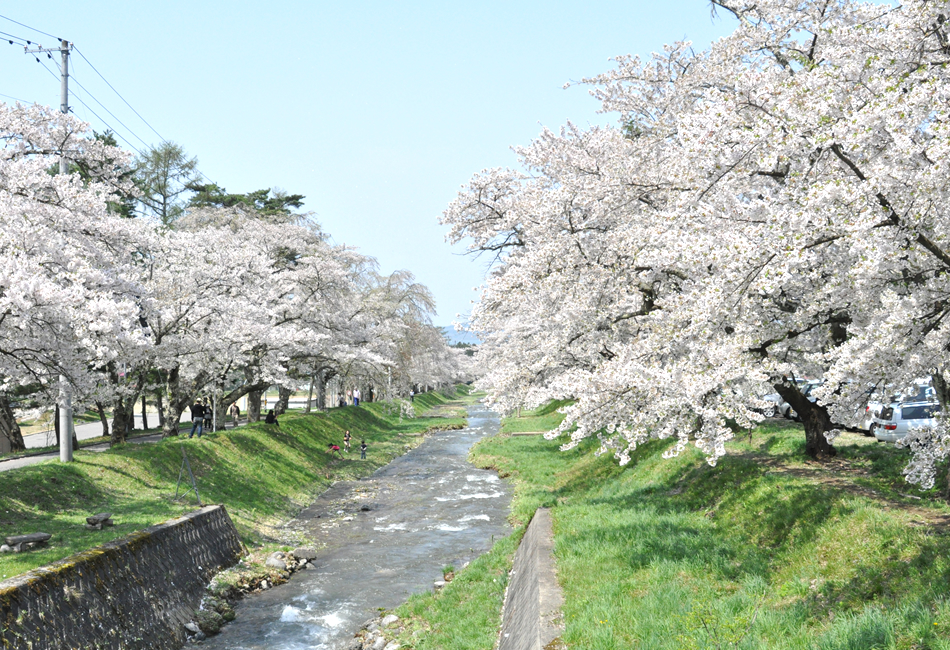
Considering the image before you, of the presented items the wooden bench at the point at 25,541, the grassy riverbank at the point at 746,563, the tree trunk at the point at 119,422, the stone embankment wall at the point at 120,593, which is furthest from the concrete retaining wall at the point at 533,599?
the tree trunk at the point at 119,422

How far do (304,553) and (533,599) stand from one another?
10.2 m

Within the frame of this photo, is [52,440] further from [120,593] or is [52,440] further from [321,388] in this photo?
[120,593]

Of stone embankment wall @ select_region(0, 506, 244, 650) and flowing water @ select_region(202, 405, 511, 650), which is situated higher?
stone embankment wall @ select_region(0, 506, 244, 650)

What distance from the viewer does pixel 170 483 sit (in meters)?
20.1

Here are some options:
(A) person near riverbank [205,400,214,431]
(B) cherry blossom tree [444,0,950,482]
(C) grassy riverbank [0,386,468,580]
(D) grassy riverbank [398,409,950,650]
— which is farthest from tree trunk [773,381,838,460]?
(A) person near riverbank [205,400,214,431]

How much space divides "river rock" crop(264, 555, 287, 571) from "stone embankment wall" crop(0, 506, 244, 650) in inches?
42.8

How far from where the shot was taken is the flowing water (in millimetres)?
13484

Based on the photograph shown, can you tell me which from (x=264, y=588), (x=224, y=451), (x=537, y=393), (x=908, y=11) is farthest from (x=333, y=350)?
(x=908, y=11)

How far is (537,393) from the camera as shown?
20.4 m

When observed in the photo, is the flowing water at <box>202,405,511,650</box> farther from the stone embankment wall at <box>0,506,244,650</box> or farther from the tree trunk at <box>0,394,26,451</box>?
the tree trunk at <box>0,394,26,451</box>

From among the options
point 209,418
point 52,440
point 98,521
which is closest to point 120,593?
point 98,521

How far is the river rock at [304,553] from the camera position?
17938 mm

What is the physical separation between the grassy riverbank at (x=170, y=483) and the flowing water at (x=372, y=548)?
5.55 ft

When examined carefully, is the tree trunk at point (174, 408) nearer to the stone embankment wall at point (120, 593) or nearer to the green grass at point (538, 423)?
the stone embankment wall at point (120, 593)
